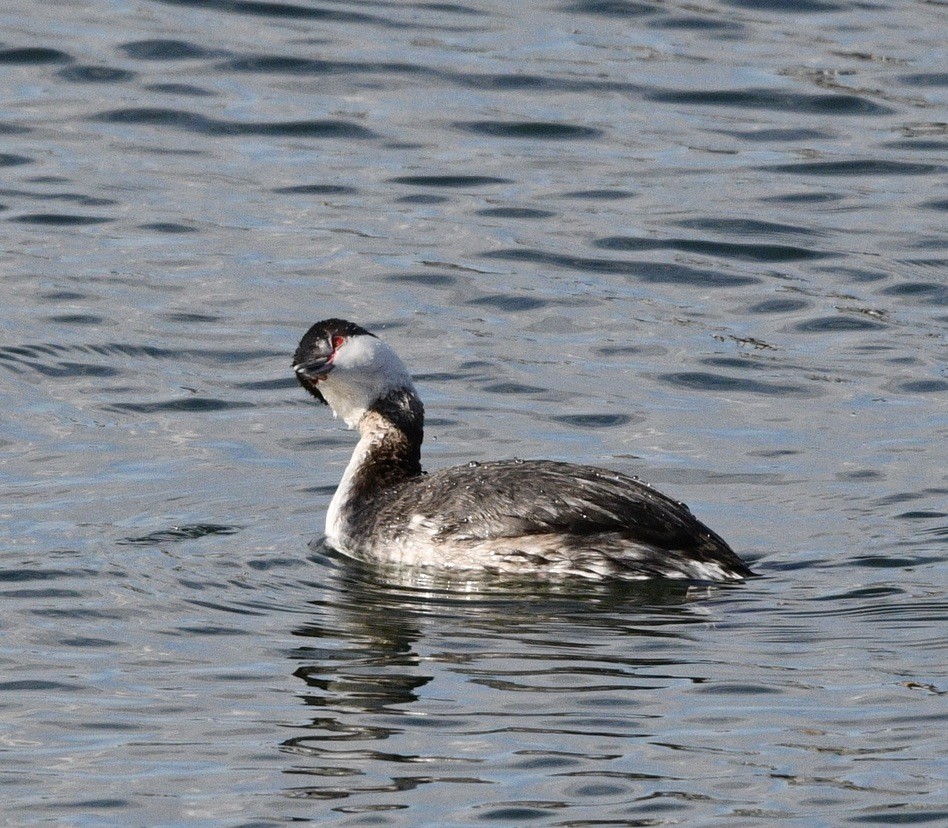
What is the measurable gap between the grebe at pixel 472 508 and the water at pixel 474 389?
18cm

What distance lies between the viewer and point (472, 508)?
10.2 metres

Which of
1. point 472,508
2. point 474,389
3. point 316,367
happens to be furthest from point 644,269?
point 472,508

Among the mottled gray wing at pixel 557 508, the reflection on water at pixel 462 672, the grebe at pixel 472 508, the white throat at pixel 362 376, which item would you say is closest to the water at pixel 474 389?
the reflection on water at pixel 462 672

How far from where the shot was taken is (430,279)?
1573 cm

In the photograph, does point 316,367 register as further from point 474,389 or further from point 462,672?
point 462,672

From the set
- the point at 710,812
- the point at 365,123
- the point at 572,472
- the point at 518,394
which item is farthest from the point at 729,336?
the point at 710,812

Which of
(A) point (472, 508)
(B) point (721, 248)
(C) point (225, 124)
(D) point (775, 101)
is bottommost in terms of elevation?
(A) point (472, 508)

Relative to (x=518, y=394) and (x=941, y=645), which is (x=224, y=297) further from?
(x=941, y=645)

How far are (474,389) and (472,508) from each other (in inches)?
129

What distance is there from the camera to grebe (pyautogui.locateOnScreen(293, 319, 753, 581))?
9.84 m

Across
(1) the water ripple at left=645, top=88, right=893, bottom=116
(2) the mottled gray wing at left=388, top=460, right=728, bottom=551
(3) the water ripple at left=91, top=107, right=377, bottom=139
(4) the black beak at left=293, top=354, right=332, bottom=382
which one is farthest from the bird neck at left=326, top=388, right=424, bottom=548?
(1) the water ripple at left=645, top=88, right=893, bottom=116

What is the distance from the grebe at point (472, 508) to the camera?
9836 mm

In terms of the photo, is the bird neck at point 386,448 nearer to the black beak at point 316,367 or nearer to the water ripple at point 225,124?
the black beak at point 316,367

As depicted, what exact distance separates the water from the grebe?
0.18 meters
